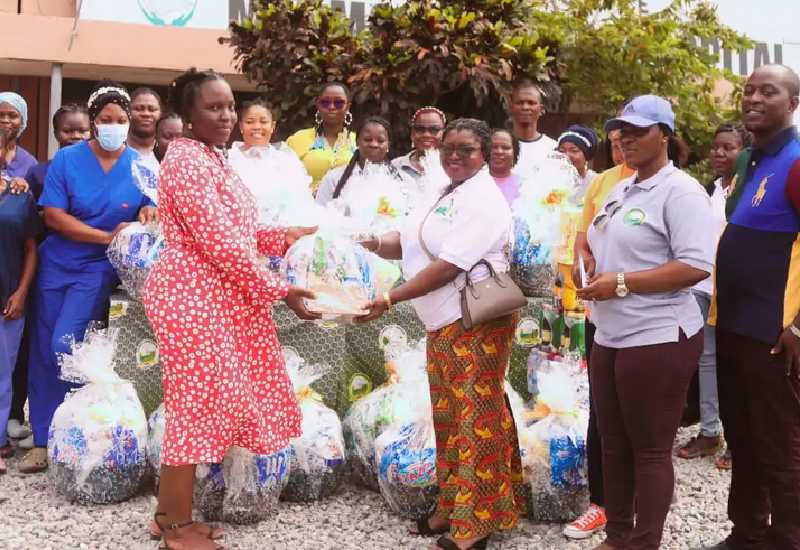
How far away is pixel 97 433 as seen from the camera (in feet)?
15.0

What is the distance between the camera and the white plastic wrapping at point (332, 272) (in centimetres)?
391

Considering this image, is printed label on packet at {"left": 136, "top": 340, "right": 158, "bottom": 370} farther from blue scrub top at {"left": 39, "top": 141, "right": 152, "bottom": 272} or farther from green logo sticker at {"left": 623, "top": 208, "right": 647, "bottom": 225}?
green logo sticker at {"left": 623, "top": 208, "right": 647, "bottom": 225}

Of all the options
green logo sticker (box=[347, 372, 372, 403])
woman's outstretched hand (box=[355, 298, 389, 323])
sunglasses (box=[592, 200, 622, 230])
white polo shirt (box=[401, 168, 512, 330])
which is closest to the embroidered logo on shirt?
sunglasses (box=[592, 200, 622, 230])

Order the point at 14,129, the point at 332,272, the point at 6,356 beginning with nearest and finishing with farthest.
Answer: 1. the point at 332,272
2. the point at 6,356
3. the point at 14,129

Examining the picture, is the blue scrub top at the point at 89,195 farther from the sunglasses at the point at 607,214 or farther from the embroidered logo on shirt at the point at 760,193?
the embroidered logo on shirt at the point at 760,193

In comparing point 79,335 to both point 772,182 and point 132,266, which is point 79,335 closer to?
point 132,266

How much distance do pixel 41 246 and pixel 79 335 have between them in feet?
1.99

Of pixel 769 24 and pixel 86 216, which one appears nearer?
pixel 86 216

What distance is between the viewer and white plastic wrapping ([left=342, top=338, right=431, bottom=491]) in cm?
468

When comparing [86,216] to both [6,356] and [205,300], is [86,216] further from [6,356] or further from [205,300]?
[205,300]

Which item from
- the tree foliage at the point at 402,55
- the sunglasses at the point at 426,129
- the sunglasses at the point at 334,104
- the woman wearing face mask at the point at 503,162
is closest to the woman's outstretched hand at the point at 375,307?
the woman wearing face mask at the point at 503,162

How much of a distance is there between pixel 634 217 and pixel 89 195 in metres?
2.88

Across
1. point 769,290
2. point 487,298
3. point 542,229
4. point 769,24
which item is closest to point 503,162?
point 542,229

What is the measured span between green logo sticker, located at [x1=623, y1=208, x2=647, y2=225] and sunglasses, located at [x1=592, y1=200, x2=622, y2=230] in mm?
71
